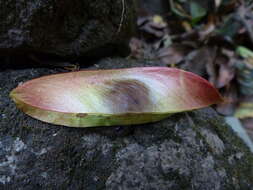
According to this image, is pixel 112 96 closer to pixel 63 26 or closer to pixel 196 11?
pixel 63 26

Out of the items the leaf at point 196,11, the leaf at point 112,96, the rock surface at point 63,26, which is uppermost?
the rock surface at point 63,26

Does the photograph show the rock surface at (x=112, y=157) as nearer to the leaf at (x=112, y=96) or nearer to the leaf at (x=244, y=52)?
the leaf at (x=112, y=96)

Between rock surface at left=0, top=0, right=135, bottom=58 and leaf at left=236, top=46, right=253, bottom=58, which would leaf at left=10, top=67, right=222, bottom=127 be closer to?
rock surface at left=0, top=0, right=135, bottom=58

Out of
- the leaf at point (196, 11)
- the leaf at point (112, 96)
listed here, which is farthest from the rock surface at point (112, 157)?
the leaf at point (196, 11)

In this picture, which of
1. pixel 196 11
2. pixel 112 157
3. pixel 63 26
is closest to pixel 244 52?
pixel 196 11

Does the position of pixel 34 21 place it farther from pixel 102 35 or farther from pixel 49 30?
pixel 102 35

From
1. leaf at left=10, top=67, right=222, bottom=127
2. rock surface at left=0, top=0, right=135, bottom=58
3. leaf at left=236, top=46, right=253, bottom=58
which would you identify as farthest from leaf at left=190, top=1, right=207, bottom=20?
leaf at left=10, top=67, right=222, bottom=127
